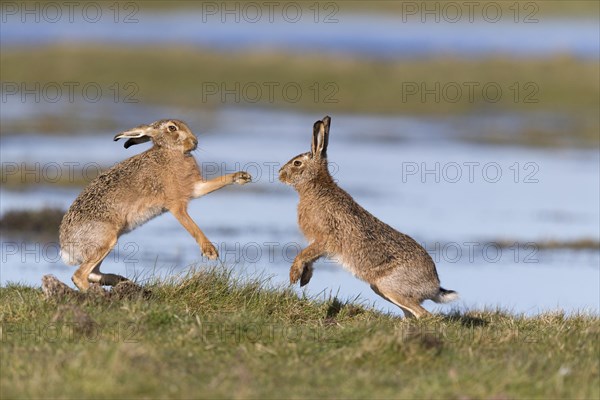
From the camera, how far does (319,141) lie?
10398 mm

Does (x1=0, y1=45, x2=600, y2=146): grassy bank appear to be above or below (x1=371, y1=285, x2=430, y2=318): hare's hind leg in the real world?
above

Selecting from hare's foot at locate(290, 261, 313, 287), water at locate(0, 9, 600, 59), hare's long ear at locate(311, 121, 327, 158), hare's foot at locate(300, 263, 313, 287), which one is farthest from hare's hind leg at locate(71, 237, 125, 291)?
water at locate(0, 9, 600, 59)

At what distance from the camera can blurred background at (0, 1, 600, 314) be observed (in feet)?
44.4

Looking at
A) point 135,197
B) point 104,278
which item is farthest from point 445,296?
point 104,278

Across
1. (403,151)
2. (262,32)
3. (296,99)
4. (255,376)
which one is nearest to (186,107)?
(296,99)

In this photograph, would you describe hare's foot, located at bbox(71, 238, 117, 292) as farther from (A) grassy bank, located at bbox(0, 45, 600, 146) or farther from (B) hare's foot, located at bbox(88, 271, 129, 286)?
(A) grassy bank, located at bbox(0, 45, 600, 146)

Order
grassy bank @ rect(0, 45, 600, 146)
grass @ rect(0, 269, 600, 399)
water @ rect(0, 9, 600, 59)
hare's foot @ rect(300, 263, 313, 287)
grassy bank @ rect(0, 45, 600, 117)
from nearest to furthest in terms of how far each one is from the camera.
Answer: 1. grass @ rect(0, 269, 600, 399)
2. hare's foot @ rect(300, 263, 313, 287)
3. grassy bank @ rect(0, 45, 600, 146)
4. grassy bank @ rect(0, 45, 600, 117)
5. water @ rect(0, 9, 600, 59)

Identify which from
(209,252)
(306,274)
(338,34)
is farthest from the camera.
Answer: (338,34)

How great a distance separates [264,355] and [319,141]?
3.39 meters

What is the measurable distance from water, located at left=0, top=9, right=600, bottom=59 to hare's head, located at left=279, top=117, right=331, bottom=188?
27168 millimetres

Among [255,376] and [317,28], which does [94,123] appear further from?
[317,28]

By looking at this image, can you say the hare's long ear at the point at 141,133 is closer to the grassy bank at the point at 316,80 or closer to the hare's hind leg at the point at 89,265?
the hare's hind leg at the point at 89,265

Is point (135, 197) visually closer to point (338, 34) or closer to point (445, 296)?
point (445, 296)

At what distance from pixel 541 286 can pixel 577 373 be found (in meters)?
5.67
